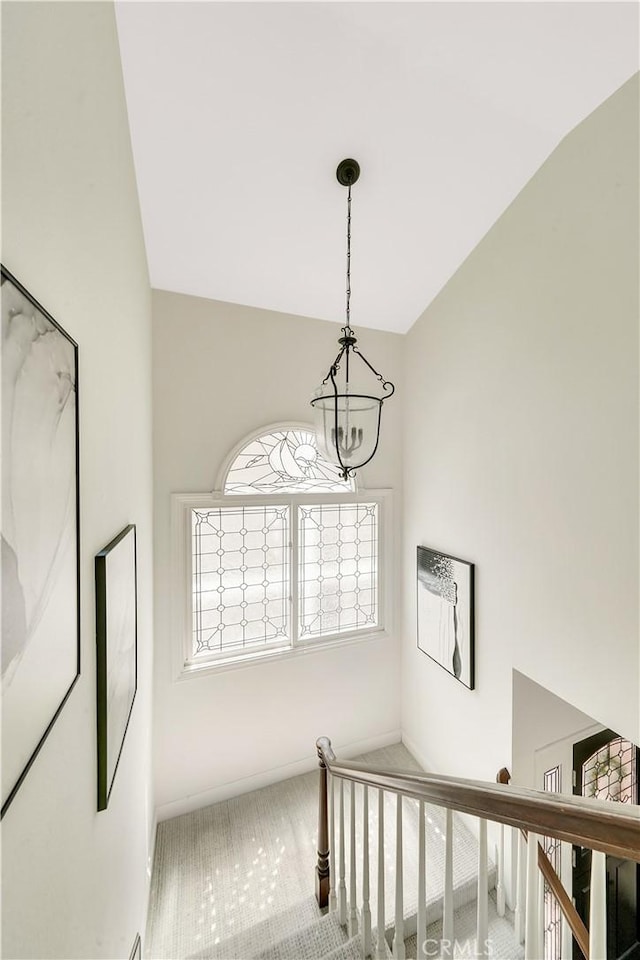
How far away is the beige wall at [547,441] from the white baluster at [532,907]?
1.15 m

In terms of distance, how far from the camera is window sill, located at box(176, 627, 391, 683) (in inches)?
115

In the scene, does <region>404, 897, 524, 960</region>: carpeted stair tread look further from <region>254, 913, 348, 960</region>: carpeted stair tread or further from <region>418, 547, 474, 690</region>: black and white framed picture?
<region>418, 547, 474, 690</region>: black and white framed picture

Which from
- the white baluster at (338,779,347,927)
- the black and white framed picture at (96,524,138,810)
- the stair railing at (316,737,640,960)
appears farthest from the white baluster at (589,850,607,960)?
the white baluster at (338,779,347,927)

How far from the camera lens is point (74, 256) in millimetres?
886

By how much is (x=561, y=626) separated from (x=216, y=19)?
2.97 m

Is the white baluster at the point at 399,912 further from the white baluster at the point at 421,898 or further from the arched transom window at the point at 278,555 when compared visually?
the arched transom window at the point at 278,555

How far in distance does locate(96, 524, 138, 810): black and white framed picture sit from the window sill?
4.56 ft

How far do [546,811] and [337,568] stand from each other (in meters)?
2.68

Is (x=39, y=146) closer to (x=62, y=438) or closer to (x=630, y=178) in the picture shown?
(x=62, y=438)

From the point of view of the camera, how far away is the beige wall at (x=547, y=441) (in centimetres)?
179

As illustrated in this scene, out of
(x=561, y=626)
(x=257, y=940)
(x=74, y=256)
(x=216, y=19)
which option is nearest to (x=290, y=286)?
(x=216, y=19)

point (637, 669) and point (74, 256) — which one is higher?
point (74, 256)

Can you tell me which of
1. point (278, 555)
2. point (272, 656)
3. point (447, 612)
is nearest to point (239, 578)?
point (278, 555)

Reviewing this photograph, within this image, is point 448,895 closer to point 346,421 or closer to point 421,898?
point 421,898
